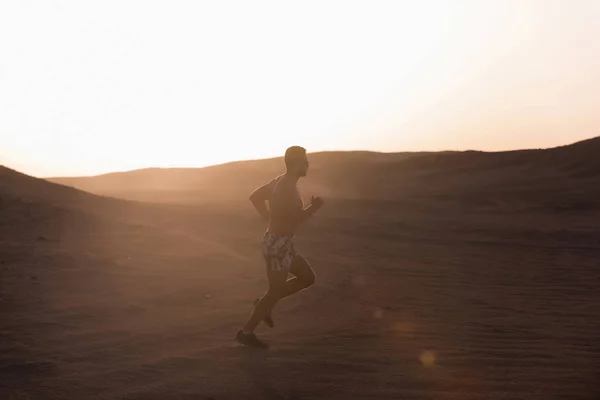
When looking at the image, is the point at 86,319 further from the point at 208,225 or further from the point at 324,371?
the point at 208,225

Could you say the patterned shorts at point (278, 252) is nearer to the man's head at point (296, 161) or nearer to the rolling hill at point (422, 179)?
the man's head at point (296, 161)

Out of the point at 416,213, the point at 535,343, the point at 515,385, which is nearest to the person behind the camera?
the point at 515,385

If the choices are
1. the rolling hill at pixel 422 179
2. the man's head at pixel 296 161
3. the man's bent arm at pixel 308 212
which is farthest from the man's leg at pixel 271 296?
the rolling hill at pixel 422 179

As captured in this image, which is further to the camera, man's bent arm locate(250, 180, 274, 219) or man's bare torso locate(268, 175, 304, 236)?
man's bent arm locate(250, 180, 274, 219)

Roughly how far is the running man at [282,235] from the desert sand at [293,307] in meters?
0.42

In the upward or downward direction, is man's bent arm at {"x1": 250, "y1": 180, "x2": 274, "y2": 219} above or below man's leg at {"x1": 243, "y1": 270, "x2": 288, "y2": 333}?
above

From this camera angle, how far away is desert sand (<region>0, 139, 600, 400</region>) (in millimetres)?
5633

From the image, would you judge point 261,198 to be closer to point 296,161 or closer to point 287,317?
point 296,161

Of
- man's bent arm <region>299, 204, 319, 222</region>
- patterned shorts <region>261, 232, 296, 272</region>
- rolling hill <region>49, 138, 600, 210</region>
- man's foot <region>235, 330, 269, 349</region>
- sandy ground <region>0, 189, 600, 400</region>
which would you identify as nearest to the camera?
sandy ground <region>0, 189, 600, 400</region>

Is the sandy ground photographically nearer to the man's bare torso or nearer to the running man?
the running man

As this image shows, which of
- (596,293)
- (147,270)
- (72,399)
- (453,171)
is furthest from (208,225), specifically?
(453,171)

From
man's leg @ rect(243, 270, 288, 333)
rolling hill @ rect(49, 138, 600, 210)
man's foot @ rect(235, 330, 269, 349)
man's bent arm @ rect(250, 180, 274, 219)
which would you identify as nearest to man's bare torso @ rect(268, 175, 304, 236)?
man's bent arm @ rect(250, 180, 274, 219)

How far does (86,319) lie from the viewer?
7.58m

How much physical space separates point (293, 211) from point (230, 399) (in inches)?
69.8
